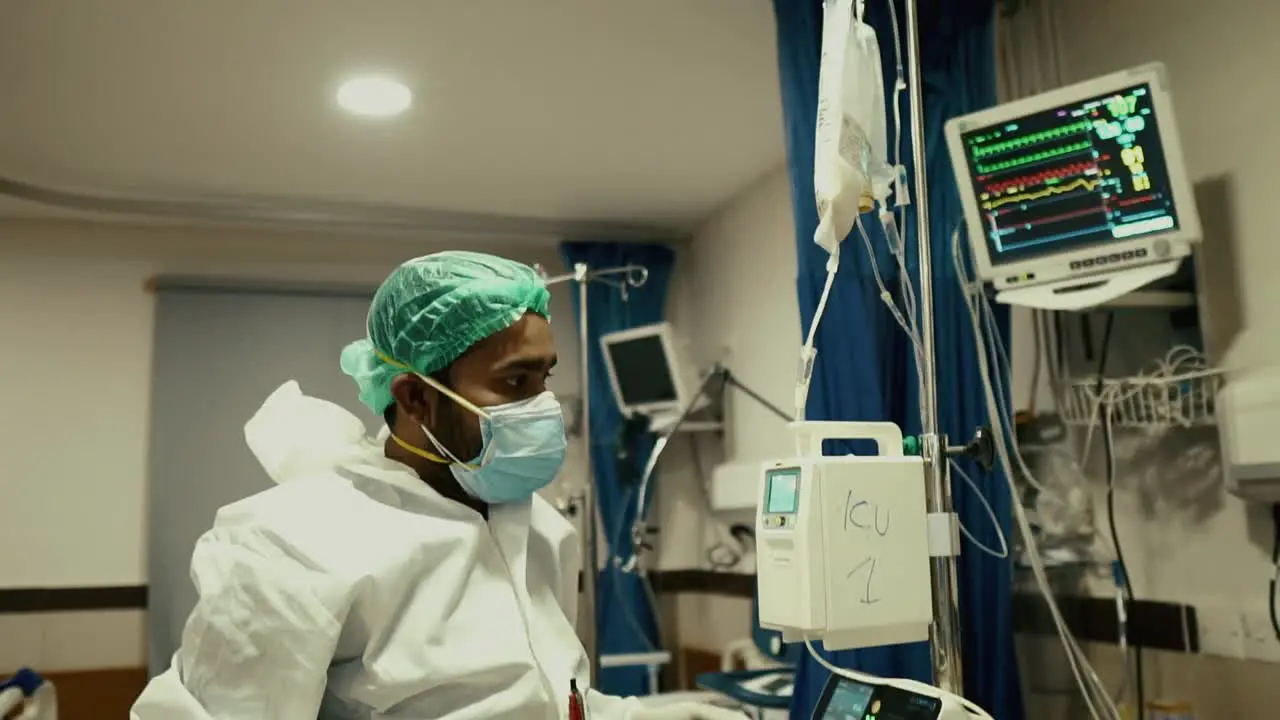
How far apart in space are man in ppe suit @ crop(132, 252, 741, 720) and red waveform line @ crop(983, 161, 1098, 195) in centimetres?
83

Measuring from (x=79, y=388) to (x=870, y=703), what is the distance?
3119 mm

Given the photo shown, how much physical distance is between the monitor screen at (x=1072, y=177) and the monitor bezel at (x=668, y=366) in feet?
5.41

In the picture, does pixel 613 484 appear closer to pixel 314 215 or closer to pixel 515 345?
pixel 314 215

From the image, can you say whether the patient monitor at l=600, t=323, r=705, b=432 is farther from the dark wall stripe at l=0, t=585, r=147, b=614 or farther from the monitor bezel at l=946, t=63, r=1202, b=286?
the dark wall stripe at l=0, t=585, r=147, b=614

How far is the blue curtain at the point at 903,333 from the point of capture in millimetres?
1762

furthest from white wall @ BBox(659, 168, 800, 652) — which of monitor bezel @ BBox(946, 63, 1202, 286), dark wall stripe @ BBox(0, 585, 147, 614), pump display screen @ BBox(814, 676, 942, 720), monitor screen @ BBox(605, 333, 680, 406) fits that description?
dark wall stripe @ BBox(0, 585, 147, 614)

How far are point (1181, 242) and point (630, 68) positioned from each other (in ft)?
4.34

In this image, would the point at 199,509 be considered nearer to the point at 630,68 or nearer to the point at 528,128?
the point at 528,128

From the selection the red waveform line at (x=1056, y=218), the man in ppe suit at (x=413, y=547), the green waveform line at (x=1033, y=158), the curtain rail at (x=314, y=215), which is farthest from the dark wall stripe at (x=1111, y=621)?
the curtain rail at (x=314, y=215)

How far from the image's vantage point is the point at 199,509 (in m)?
3.47

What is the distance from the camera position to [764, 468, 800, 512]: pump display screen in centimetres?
124

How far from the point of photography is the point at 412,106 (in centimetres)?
268

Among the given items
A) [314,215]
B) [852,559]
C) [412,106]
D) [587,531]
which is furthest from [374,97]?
[852,559]

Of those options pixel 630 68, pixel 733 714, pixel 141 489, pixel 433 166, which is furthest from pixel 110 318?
pixel 733 714
